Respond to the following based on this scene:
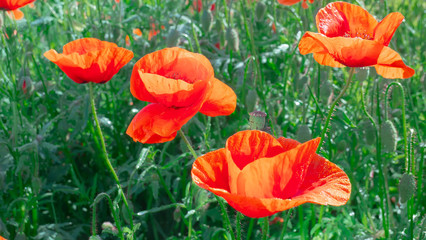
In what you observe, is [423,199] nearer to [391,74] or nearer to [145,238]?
[391,74]

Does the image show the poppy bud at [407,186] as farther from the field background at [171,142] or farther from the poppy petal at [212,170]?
the poppy petal at [212,170]

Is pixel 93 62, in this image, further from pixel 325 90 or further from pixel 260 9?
pixel 260 9

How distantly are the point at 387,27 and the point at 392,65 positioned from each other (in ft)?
0.26

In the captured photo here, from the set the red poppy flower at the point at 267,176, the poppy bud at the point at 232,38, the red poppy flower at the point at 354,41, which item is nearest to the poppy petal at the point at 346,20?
the red poppy flower at the point at 354,41

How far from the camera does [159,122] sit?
102 cm

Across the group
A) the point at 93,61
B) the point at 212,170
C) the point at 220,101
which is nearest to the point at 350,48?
the point at 220,101

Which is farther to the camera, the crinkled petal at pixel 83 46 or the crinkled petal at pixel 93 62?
the crinkled petal at pixel 83 46

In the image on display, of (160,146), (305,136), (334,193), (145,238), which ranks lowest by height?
(145,238)

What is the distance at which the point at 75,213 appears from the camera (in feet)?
6.61

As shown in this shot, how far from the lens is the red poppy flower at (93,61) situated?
1.17 meters

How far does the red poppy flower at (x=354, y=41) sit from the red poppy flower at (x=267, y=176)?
243 millimetres

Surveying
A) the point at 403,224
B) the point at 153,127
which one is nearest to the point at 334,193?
the point at 153,127

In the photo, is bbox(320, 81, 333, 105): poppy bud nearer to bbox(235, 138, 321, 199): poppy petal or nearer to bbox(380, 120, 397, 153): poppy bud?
bbox(380, 120, 397, 153): poppy bud

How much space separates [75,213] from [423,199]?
48.3 inches
